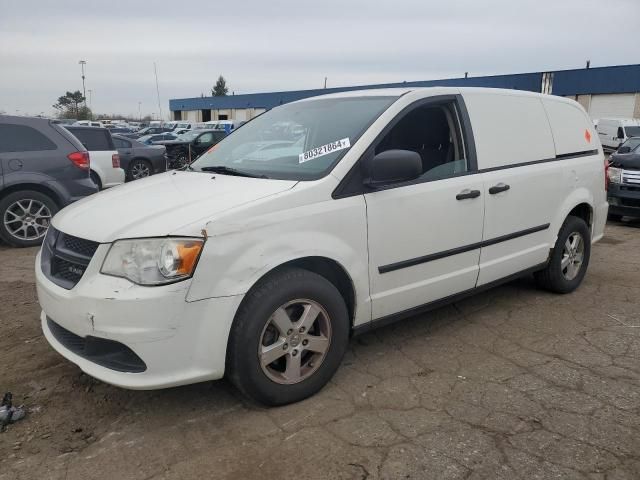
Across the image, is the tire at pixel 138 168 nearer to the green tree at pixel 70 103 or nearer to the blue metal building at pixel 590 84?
the blue metal building at pixel 590 84

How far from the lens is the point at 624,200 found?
880 centimetres

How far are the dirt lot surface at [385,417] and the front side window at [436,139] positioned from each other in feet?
4.07

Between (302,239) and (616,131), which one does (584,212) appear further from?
(616,131)

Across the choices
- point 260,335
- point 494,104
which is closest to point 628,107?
point 494,104

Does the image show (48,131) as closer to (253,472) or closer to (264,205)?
(264,205)

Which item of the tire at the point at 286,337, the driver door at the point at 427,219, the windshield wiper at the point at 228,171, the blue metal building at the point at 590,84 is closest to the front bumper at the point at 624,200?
the driver door at the point at 427,219

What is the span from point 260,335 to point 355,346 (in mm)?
1236

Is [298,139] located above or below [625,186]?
above

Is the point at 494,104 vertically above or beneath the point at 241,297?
above

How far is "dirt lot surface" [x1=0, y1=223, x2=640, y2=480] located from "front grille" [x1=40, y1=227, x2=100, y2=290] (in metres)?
0.72

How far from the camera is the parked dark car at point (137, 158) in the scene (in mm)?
14195

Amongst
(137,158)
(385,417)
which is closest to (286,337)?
(385,417)

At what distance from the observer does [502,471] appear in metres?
2.50

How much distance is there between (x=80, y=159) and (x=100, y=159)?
3637mm
